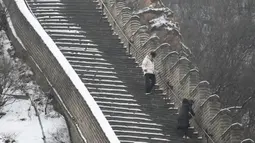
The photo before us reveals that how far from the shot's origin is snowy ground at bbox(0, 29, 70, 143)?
654 inches

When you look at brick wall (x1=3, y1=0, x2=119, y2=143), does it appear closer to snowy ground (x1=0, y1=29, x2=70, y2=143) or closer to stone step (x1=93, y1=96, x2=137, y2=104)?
snowy ground (x1=0, y1=29, x2=70, y2=143)

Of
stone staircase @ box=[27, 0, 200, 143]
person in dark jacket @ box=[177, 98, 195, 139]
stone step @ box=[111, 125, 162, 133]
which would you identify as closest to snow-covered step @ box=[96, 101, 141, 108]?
stone staircase @ box=[27, 0, 200, 143]

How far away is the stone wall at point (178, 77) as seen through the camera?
16.4 m

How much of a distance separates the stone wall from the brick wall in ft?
10.1

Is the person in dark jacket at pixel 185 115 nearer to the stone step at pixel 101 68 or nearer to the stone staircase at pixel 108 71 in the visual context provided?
the stone staircase at pixel 108 71

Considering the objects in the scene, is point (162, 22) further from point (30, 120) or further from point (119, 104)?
point (30, 120)

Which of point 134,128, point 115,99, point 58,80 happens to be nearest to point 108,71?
point 115,99

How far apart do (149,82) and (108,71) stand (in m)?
1.78

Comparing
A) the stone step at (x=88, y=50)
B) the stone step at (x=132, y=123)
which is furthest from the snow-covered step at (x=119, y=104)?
the stone step at (x=88, y=50)

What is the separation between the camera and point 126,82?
1850 centimetres

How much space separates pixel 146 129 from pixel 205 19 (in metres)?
38.6

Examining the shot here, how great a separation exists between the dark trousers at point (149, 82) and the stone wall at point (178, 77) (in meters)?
0.84

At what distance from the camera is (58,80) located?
1778 cm

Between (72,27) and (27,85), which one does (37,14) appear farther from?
(27,85)
